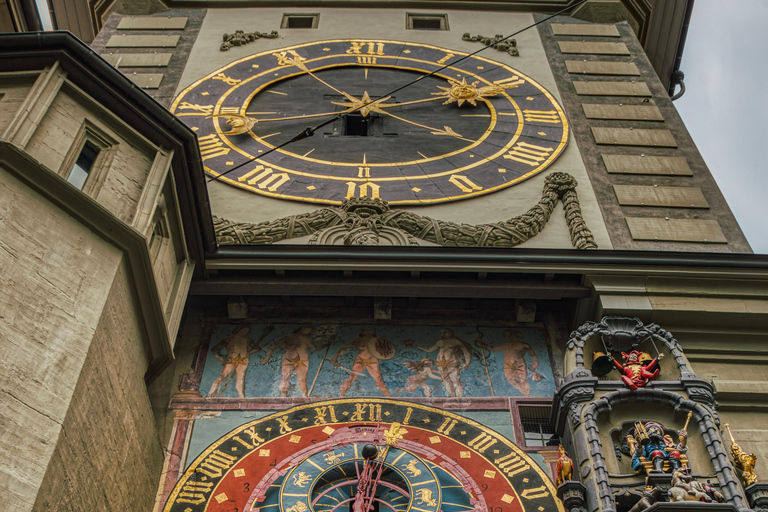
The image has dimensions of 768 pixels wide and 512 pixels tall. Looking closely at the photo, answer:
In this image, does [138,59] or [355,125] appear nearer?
[355,125]

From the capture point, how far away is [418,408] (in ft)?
32.4

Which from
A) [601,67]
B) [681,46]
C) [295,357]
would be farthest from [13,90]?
[681,46]

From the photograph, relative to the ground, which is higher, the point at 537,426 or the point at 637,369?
the point at 637,369

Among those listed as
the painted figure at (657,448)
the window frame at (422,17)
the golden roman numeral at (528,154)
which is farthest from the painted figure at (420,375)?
the window frame at (422,17)

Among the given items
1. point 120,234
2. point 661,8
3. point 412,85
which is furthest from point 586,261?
point 661,8

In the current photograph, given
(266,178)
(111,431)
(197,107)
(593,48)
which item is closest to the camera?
(111,431)

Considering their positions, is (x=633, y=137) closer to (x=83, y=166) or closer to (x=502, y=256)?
(x=502, y=256)

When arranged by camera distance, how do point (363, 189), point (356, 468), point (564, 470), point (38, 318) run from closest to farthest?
point (38, 318), point (564, 470), point (356, 468), point (363, 189)

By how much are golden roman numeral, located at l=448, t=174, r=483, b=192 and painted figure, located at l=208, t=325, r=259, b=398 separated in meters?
3.79

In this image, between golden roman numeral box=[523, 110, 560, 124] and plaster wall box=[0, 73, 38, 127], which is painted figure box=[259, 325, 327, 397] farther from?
golden roman numeral box=[523, 110, 560, 124]

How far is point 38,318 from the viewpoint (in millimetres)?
7500

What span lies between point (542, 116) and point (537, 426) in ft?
21.8

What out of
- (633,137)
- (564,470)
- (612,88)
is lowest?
(564,470)

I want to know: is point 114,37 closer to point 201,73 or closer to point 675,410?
point 201,73
